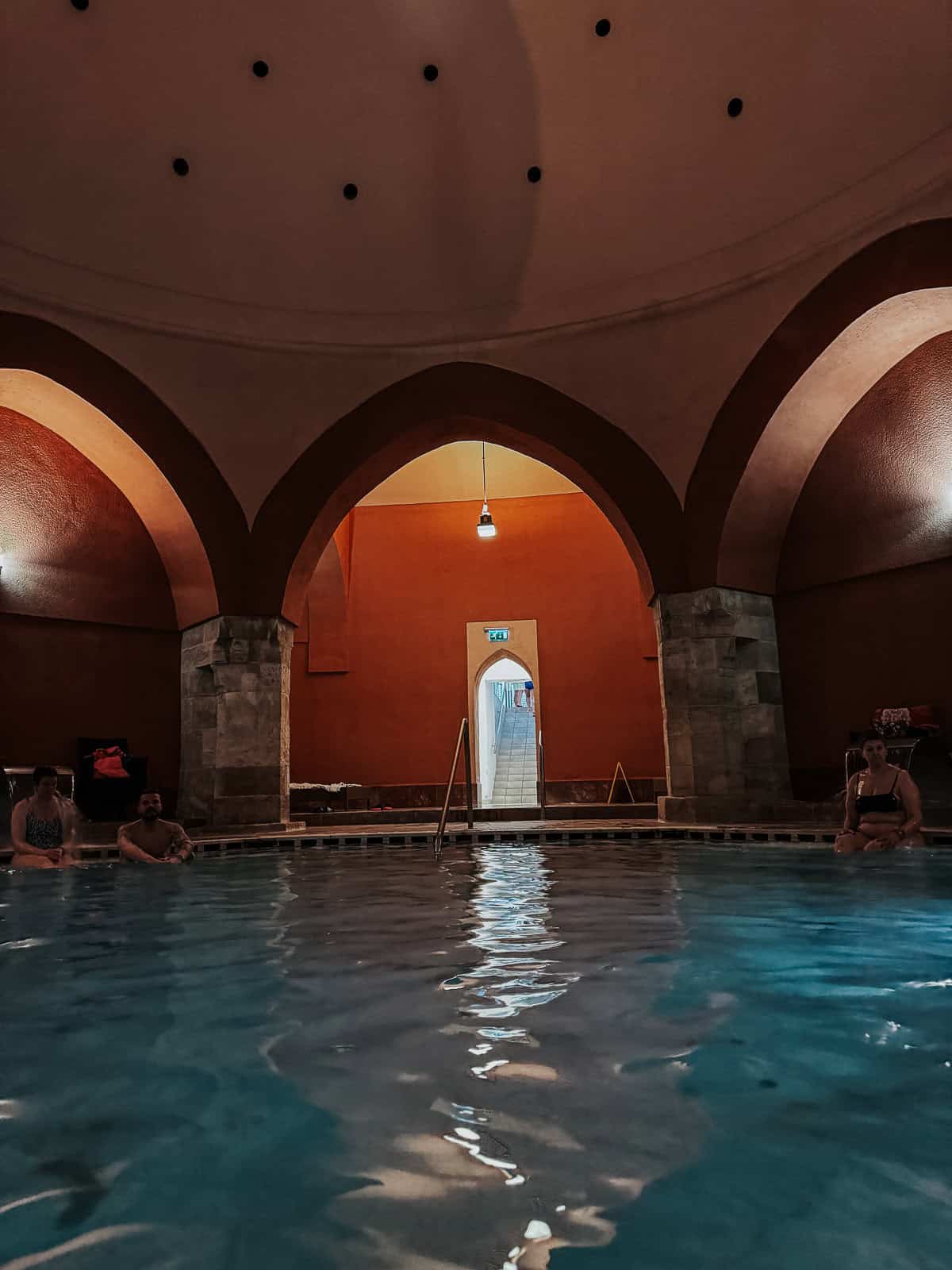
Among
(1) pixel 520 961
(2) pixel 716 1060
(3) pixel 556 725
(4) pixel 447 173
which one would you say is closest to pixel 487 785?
(3) pixel 556 725

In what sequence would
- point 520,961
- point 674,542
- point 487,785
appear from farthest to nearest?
1. point 487,785
2. point 674,542
3. point 520,961

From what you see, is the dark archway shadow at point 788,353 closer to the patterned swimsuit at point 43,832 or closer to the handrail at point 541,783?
the handrail at point 541,783

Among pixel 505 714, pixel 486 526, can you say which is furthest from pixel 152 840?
pixel 505 714

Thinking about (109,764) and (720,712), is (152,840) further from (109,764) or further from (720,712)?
(720,712)

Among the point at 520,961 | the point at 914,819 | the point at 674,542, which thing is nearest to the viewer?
the point at 520,961

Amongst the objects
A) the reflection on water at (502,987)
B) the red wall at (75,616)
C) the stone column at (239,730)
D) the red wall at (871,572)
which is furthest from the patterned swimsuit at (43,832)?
the red wall at (871,572)

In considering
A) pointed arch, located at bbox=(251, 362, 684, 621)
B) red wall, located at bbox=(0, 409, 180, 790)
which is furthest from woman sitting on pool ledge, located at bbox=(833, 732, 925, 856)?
red wall, located at bbox=(0, 409, 180, 790)

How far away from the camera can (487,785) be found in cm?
1700

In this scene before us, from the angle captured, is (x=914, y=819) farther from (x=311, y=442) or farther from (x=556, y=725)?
(x=556, y=725)

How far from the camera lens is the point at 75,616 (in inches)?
378

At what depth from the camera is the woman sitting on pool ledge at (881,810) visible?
5723 mm

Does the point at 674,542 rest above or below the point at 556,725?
above

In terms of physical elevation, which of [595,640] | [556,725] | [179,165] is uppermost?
[179,165]

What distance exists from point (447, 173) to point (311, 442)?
2.80 m
